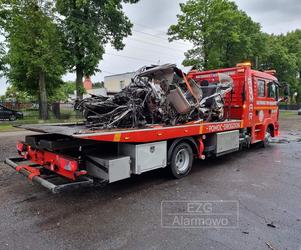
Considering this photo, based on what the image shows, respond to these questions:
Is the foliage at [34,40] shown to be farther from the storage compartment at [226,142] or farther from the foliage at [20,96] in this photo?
the storage compartment at [226,142]

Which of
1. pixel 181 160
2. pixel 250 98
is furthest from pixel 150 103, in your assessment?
pixel 250 98

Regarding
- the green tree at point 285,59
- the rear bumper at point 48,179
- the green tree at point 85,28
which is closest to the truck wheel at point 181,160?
the rear bumper at point 48,179

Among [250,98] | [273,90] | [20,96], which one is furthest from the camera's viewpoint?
[20,96]

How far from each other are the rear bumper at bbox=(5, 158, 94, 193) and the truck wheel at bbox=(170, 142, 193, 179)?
197 cm

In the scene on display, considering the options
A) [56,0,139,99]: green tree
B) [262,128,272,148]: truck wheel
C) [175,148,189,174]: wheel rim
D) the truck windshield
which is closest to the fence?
[56,0,139,99]: green tree

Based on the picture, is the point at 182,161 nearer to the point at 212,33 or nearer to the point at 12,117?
the point at 212,33

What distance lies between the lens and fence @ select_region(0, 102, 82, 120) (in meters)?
20.2

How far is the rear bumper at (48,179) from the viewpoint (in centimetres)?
363

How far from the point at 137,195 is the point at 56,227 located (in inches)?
→ 61.0

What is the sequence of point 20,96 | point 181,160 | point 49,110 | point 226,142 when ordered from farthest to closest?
point 20,96
point 49,110
point 226,142
point 181,160

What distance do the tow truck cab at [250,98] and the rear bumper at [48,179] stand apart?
5042mm

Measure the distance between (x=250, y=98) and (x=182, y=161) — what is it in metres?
3.29

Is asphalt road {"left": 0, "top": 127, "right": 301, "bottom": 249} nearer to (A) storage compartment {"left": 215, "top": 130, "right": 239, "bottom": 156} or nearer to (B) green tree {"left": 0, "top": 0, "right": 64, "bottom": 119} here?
(A) storage compartment {"left": 215, "top": 130, "right": 239, "bottom": 156}

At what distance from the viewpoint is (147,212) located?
148 inches
